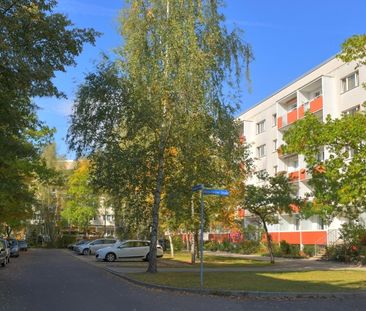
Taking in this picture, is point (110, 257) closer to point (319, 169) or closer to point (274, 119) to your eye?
point (319, 169)

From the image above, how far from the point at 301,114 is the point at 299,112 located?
1.70 feet

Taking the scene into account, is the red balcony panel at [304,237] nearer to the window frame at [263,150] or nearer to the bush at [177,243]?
the window frame at [263,150]

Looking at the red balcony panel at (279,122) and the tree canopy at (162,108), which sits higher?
the red balcony panel at (279,122)

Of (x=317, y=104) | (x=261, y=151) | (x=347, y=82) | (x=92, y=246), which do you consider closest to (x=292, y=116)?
(x=317, y=104)

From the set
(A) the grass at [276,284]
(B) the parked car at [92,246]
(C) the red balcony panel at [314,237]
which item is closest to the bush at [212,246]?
(B) the parked car at [92,246]

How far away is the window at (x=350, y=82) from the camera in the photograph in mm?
40244

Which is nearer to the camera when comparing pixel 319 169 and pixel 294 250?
pixel 319 169

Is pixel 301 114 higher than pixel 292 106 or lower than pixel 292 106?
lower

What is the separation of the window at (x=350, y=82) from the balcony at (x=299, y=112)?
2.19m

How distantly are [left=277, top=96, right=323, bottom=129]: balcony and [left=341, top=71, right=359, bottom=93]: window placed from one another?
7.18 ft

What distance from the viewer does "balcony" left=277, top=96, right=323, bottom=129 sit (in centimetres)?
4412

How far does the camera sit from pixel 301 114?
155 ft

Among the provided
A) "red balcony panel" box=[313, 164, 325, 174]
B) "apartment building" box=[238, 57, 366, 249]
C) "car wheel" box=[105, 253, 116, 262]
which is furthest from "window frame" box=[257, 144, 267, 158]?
"red balcony panel" box=[313, 164, 325, 174]

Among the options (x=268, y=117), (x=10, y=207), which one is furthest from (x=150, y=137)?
(x=268, y=117)
